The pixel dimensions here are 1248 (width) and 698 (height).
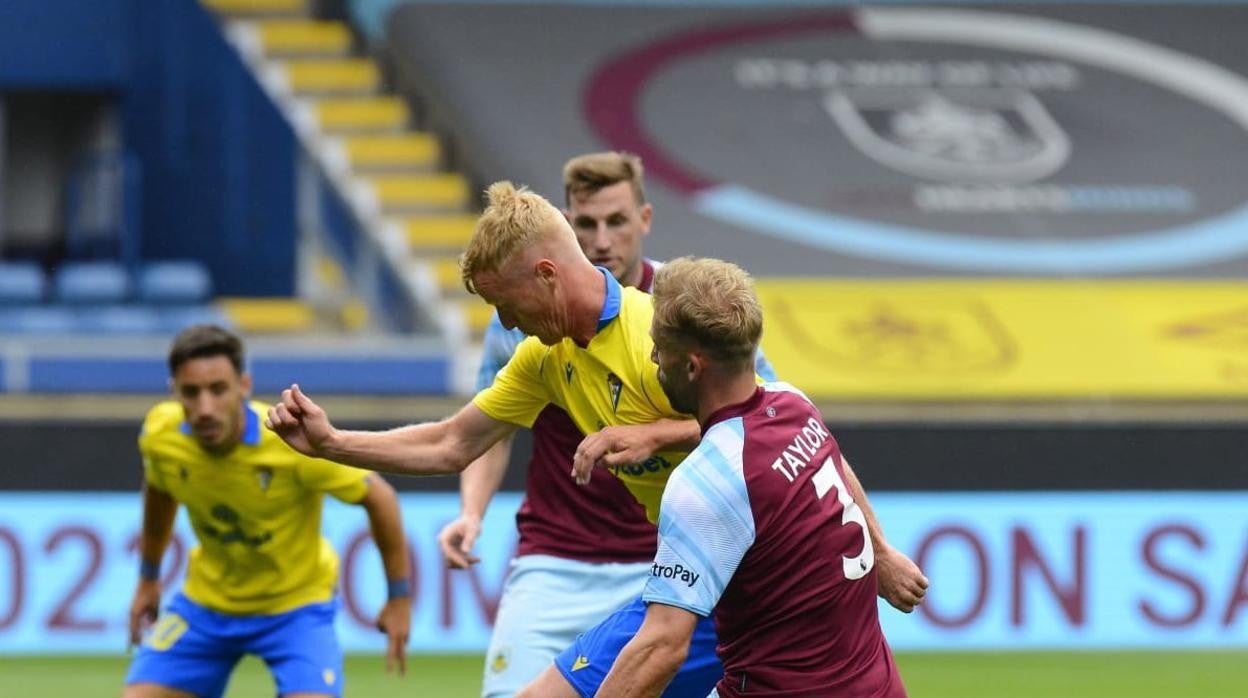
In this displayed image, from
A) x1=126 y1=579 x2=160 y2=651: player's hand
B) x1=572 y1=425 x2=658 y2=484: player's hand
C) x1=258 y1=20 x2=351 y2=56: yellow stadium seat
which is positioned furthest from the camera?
x1=258 y1=20 x2=351 y2=56: yellow stadium seat

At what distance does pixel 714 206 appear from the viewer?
16.7 m

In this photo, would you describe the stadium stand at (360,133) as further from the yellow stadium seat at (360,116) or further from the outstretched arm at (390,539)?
the outstretched arm at (390,539)

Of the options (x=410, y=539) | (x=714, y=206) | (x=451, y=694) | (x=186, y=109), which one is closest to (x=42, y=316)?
(x=186, y=109)

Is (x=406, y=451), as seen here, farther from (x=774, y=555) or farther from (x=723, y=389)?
(x=774, y=555)

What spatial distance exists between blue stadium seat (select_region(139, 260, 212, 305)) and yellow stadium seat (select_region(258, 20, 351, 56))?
2269 mm

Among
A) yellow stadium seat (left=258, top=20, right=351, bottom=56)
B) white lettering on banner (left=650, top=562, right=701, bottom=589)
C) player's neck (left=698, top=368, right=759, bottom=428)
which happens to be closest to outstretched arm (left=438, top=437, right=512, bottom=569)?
player's neck (left=698, top=368, right=759, bottom=428)

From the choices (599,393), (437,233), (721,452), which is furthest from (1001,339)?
(721,452)

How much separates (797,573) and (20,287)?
13.0 metres

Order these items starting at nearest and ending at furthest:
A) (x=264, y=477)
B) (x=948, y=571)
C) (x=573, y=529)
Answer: (x=573, y=529), (x=264, y=477), (x=948, y=571)

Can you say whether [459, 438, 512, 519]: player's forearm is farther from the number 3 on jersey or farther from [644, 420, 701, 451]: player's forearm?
the number 3 on jersey

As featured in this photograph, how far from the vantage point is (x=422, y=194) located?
17.4 meters

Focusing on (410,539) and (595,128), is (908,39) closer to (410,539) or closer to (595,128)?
(595,128)

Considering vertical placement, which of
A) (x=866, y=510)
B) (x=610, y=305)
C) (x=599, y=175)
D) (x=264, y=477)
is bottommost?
(x=866, y=510)

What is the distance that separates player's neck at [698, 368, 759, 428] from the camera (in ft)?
15.0
